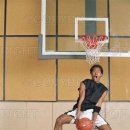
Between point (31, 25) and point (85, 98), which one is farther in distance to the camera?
point (31, 25)

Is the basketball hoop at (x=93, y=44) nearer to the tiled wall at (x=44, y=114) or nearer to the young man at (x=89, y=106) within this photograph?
the young man at (x=89, y=106)

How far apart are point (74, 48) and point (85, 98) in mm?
1590

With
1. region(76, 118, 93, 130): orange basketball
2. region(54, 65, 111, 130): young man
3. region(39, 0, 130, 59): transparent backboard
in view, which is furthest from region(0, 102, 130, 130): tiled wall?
region(76, 118, 93, 130): orange basketball

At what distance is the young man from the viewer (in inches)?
195

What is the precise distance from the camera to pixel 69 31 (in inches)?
265

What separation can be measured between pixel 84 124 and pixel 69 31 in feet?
7.92

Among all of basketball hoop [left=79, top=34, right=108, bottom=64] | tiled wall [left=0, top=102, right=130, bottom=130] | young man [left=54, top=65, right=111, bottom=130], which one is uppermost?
basketball hoop [left=79, top=34, right=108, bottom=64]

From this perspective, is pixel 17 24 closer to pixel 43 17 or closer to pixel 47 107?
pixel 43 17

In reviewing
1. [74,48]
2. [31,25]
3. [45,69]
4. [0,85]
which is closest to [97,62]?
[74,48]

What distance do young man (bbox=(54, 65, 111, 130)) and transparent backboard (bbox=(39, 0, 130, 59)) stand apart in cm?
121

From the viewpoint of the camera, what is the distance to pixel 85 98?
5031mm

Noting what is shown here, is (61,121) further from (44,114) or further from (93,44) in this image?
(44,114)

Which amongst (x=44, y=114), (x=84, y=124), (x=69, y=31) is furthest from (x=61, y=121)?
(x=69, y=31)

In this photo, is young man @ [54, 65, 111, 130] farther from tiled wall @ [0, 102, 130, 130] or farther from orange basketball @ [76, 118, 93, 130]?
tiled wall @ [0, 102, 130, 130]
